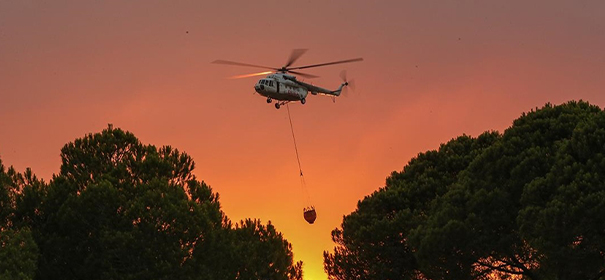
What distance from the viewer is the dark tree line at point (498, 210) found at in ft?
198

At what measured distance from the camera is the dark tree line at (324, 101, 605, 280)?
60250 millimetres

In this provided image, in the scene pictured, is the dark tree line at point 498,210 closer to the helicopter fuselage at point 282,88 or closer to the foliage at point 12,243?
the helicopter fuselage at point 282,88

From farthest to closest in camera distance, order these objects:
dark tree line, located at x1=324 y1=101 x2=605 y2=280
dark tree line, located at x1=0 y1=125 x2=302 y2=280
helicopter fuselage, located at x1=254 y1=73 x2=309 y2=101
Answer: helicopter fuselage, located at x1=254 y1=73 x2=309 y2=101 < dark tree line, located at x1=0 y1=125 x2=302 y2=280 < dark tree line, located at x1=324 y1=101 x2=605 y2=280

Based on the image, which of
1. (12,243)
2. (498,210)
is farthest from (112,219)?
(498,210)

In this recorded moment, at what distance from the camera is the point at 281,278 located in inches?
3378

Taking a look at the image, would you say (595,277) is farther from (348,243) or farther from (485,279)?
(348,243)

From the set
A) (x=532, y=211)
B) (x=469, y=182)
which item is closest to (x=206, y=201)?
(x=469, y=182)

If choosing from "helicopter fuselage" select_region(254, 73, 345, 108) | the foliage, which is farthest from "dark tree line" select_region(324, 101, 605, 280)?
the foliage

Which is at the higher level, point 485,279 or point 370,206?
point 370,206

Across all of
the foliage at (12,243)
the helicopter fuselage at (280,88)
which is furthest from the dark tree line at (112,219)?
the helicopter fuselage at (280,88)

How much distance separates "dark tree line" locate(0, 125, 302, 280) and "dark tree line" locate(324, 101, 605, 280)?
10.6 m

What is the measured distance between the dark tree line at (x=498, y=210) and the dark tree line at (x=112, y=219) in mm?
10621

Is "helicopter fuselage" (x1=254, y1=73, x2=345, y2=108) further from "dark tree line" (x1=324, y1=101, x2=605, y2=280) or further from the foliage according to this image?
the foliage

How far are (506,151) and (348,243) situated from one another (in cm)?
1548
